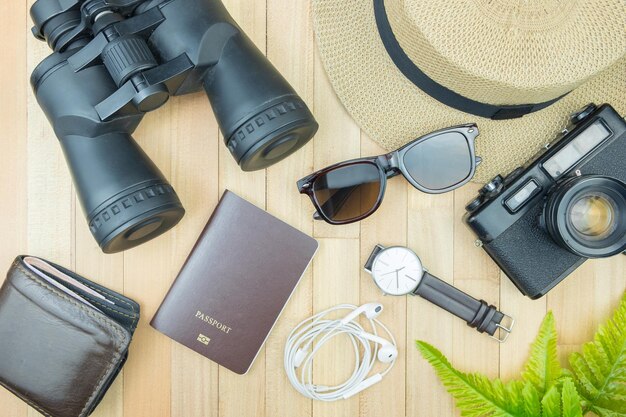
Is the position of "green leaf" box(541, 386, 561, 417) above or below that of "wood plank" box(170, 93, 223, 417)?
below

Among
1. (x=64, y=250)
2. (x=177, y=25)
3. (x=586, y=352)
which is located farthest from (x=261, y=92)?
(x=586, y=352)

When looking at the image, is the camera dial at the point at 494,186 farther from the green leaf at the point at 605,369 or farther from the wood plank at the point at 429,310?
the green leaf at the point at 605,369

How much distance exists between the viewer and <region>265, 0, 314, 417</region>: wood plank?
2.80 ft

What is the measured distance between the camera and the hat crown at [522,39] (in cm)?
61

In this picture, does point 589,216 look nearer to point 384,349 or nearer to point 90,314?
point 384,349

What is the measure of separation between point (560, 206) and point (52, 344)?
70 cm

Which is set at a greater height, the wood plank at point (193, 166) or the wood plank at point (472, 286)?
the wood plank at point (193, 166)

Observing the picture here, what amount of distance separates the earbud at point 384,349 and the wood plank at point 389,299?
21mm

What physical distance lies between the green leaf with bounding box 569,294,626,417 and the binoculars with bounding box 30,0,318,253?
0.55 meters

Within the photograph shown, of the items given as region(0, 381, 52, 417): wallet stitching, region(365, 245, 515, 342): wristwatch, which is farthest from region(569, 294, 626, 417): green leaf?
region(0, 381, 52, 417): wallet stitching

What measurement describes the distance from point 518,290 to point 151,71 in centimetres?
62

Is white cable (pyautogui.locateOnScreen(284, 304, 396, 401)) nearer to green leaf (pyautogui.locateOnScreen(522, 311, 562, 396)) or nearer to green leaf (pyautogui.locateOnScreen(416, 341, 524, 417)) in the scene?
green leaf (pyautogui.locateOnScreen(416, 341, 524, 417))

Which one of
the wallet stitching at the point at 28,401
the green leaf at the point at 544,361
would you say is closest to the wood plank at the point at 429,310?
the green leaf at the point at 544,361

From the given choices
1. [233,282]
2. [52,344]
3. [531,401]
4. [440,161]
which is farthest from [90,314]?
[531,401]
